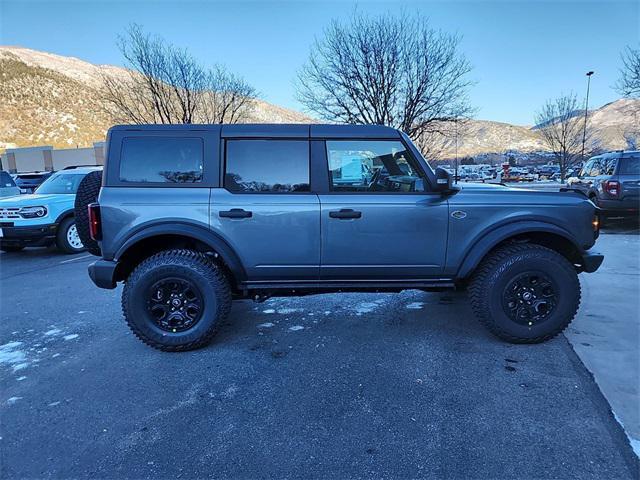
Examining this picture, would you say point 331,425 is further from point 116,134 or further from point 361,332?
point 116,134

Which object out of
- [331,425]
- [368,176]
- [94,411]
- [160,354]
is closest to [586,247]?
[368,176]

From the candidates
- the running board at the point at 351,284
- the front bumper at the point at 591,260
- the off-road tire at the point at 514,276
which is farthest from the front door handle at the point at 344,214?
the front bumper at the point at 591,260

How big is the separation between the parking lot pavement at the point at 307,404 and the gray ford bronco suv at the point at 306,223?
0.43 meters

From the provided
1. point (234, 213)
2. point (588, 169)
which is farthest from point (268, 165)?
point (588, 169)

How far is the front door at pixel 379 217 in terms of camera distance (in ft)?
11.3

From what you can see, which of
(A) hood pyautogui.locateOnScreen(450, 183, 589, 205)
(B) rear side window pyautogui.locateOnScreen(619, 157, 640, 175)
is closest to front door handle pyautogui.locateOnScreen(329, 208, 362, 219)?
(A) hood pyautogui.locateOnScreen(450, 183, 589, 205)

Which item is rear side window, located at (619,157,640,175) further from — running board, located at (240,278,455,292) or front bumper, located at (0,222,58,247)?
front bumper, located at (0,222,58,247)

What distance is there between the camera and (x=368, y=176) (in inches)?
140

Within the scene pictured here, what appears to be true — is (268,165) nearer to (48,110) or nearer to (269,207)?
(269,207)

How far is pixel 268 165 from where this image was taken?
353cm

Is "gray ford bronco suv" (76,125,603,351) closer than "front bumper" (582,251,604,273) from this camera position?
Yes

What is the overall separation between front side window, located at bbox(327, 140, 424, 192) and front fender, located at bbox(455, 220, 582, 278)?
0.71 meters

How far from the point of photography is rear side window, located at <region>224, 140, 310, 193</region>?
3.51 m

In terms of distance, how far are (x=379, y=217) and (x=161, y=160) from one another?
199 cm
